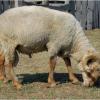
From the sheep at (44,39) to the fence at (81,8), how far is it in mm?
10021

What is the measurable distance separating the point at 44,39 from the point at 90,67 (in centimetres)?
119

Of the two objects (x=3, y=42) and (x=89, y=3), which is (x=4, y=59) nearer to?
(x=3, y=42)

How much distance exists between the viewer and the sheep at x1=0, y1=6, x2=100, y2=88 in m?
11.6

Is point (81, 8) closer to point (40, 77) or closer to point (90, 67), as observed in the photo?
point (40, 77)

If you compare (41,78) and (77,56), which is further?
(41,78)

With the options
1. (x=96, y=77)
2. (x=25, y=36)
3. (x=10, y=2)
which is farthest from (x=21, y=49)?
(x=10, y=2)

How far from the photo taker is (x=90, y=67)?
1174 cm

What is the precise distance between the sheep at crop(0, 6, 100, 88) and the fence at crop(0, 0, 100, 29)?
32.9 ft

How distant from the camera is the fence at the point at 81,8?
72.8ft

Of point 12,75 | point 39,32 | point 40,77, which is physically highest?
point 39,32

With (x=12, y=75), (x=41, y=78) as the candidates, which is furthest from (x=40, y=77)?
(x=12, y=75)

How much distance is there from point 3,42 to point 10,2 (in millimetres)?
10845

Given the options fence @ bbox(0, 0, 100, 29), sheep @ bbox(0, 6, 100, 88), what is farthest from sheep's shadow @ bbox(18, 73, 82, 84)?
fence @ bbox(0, 0, 100, 29)

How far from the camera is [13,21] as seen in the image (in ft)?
38.0
